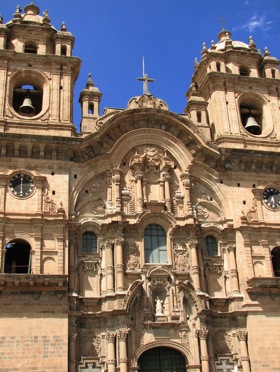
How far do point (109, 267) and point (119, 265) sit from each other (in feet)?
1.54

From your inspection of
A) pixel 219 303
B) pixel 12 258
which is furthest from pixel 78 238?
pixel 219 303

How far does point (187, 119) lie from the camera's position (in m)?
29.1

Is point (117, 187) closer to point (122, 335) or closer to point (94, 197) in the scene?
point (94, 197)

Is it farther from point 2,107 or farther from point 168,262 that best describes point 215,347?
point 2,107

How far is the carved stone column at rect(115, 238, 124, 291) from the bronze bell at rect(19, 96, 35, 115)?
8.30 m

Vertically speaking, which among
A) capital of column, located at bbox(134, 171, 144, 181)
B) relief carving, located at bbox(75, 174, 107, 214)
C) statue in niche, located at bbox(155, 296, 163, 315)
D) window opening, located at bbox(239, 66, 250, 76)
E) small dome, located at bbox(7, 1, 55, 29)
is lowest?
statue in niche, located at bbox(155, 296, 163, 315)

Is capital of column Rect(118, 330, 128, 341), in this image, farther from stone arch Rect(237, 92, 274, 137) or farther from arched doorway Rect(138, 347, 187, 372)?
stone arch Rect(237, 92, 274, 137)

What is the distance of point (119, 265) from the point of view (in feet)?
83.3

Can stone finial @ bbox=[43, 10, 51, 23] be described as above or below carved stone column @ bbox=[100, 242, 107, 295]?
above

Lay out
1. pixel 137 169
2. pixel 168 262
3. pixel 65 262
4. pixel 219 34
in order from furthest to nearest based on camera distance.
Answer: pixel 219 34 < pixel 137 169 < pixel 168 262 < pixel 65 262

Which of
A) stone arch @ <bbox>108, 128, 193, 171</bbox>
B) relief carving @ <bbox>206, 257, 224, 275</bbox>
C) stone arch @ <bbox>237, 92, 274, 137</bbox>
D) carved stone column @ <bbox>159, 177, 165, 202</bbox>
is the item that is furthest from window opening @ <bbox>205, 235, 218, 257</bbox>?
stone arch @ <bbox>237, 92, 274, 137</bbox>

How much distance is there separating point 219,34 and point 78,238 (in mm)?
17484

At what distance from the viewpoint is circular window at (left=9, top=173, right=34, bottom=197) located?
26.0 m

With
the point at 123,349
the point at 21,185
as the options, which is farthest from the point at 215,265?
the point at 21,185
